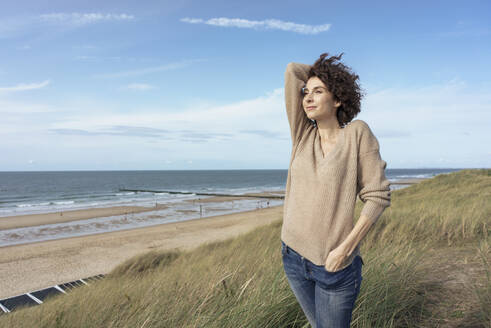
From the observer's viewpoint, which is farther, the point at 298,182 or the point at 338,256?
the point at 298,182

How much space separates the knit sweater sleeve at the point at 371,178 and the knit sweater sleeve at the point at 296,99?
1.20 ft

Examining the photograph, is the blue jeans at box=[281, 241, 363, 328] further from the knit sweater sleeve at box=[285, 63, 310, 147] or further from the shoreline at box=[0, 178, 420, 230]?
the shoreline at box=[0, 178, 420, 230]

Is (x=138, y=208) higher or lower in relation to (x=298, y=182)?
lower

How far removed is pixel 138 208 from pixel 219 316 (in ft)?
94.9

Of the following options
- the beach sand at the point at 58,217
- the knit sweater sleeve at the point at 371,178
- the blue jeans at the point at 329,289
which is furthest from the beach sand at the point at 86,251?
the knit sweater sleeve at the point at 371,178

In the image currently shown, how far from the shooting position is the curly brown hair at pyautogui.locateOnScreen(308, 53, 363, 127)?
1.57 meters

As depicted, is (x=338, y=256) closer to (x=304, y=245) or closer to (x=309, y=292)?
(x=304, y=245)

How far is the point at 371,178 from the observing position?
4.76 feet

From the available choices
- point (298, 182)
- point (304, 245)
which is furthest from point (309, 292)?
point (298, 182)

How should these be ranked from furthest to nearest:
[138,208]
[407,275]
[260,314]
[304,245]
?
[138,208] → [407,275] → [260,314] → [304,245]

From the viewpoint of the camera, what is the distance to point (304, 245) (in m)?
1.53

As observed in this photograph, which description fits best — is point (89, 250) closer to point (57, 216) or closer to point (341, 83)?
point (57, 216)

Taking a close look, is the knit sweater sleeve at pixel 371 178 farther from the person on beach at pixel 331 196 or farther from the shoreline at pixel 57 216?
the shoreline at pixel 57 216

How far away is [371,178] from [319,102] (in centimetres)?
45
